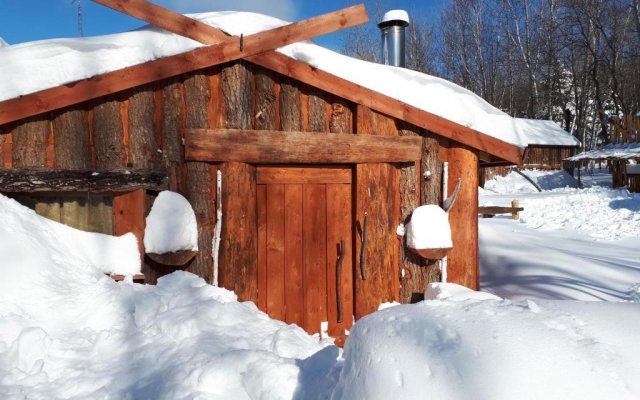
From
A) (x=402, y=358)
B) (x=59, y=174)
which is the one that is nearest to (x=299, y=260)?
(x=59, y=174)

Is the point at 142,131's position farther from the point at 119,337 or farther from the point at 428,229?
the point at 428,229

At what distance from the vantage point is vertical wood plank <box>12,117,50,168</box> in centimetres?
351

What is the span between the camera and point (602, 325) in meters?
1.60

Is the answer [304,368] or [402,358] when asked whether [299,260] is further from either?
[402,358]

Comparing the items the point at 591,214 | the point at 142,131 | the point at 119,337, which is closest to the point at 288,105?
the point at 142,131

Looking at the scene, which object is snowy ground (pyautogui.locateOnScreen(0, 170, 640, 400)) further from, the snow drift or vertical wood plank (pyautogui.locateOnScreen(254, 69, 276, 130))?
vertical wood plank (pyautogui.locateOnScreen(254, 69, 276, 130))

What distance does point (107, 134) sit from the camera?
3.70 m

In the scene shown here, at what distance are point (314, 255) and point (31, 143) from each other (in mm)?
2790

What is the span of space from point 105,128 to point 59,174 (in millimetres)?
553

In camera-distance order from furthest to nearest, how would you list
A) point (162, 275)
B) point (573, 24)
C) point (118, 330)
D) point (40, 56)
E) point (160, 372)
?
1. point (573, 24)
2. point (162, 275)
3. point (40, 56)
4. point (118, 330)
5. point (160, 372)

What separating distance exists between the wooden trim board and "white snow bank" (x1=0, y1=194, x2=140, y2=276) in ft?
3.51

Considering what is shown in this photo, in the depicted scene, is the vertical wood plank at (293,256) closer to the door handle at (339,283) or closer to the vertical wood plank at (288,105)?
the door handle at (339,283)

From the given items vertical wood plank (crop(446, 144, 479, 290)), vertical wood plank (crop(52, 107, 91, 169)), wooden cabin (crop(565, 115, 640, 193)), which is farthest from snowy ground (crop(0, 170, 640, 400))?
wooden cabin (crop(565, 115, 640, 193))

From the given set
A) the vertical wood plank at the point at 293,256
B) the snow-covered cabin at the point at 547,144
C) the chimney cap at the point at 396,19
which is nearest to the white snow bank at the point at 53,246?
the vertical wood plank at the point at 293,256
